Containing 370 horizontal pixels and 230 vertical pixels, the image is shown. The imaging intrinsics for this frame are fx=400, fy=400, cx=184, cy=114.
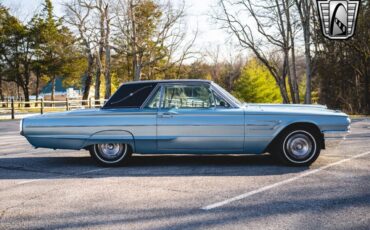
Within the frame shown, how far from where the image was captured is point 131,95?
23.0ft

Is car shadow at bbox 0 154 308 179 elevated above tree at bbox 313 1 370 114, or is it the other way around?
tree at bbox 313 1 370 114

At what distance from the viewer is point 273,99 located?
5978cm

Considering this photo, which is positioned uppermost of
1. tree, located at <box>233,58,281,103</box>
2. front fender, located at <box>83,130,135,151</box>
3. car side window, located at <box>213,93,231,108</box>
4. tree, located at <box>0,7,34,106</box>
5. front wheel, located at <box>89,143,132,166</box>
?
tree, located at <box>0,7,34,106</box>

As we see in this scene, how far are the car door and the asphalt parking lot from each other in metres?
0.37

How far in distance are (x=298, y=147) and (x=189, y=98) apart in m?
2.02

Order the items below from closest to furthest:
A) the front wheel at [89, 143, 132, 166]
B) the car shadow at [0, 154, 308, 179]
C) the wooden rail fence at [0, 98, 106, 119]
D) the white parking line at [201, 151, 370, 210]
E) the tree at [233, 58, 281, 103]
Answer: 1. the white parking line at [201, 151, 370, 210]
2. the car shadow at [0, 154, 308, 179]
3. the front wheel at [89, 143, 132, 166]
4. the wooden rail fence at [0, 98, 106, 119]
5. the tree at [233, 58, 281, 103]

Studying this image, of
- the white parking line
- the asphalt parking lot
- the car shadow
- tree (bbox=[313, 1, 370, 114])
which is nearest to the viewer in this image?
the asphalt parking lot

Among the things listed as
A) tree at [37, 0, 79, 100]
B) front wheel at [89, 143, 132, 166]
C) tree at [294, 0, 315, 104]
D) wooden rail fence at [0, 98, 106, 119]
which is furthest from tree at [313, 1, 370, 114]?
front wheel at [89, 143, 132, 166]

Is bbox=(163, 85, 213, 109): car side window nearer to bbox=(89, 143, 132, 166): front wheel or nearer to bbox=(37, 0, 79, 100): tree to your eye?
bbox=(89, 143, 132, 166): front wheel

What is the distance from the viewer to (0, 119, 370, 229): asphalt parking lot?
12.9ft

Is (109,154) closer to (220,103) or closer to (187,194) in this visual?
(220,103)

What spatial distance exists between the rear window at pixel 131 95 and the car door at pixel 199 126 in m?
0.38

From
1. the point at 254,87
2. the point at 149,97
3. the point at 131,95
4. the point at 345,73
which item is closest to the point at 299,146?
the point at 149,97

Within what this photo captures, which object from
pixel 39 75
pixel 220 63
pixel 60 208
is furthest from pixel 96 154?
pixel 220 63
